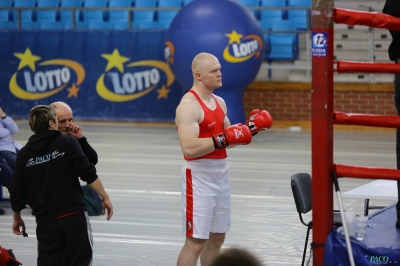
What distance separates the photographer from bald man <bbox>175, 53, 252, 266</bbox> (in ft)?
14.6

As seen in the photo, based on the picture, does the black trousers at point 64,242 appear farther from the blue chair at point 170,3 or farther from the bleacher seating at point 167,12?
the blue chair at point 170,3

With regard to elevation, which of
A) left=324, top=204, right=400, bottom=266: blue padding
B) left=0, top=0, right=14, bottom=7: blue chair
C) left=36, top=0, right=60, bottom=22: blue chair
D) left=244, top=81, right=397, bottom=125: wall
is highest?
left=0, top=0, right=14, bottom=7: blue chair

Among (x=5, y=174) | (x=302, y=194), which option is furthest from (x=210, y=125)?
(x=5, y=174)

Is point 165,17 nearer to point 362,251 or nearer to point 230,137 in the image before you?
point 230,137

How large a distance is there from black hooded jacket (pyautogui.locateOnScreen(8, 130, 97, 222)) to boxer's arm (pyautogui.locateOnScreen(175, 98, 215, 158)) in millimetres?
579

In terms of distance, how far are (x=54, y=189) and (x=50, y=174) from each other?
0.09 metres

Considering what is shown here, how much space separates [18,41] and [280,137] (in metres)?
5.97

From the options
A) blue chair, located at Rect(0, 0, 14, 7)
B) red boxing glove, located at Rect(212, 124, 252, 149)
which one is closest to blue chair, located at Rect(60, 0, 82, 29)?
blue chair, located at Rect(0, 0, 14, 7)

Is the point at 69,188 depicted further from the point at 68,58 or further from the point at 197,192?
the point at 68,58

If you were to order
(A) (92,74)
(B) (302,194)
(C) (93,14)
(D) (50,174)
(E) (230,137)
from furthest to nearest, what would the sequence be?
(C) (93,14), (A) (92,74), (B) (302,194), (E) (230,137), (D) (50,174)

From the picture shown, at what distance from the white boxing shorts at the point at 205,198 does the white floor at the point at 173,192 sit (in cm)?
109

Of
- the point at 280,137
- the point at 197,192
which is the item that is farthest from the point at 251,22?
the point at 197,192

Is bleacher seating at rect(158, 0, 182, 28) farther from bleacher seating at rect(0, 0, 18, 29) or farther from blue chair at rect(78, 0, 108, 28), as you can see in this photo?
bleacher seating at rect(0, 0, 18, 29)

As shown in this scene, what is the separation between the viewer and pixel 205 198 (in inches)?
178
